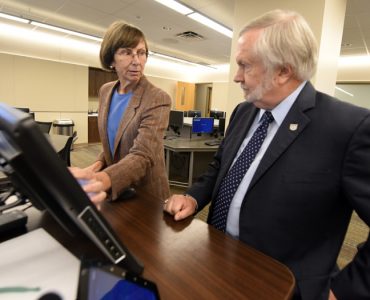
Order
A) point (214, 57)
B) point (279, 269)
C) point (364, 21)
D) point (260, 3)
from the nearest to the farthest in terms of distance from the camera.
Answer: point (279, 269) → point (260, 3) → point (364, 21) → point (214, 57)

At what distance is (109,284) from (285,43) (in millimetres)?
960

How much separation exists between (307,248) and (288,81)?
0.64 meters

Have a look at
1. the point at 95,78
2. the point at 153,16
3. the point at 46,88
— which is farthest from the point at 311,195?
the point at 95,78

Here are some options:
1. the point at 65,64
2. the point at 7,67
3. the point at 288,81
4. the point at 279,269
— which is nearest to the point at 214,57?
the point at 65,64

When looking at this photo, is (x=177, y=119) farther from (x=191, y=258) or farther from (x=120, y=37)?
(x=191, y=258)

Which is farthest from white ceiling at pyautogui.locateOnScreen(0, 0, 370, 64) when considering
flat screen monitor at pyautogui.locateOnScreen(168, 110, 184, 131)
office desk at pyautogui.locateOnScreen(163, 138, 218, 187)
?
office desk at pyautogui.locateOnScreen(163, 138, 218, 187)

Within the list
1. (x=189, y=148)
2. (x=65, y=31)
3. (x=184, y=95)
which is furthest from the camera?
(x=184, y=95)

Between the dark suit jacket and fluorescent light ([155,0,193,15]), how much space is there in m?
3.92

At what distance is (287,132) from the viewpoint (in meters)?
0.94

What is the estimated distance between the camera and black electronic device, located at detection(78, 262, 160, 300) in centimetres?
42

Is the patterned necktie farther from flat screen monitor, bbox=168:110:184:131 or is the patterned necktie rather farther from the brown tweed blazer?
flat screen monitor, bbox=168:110:184:131

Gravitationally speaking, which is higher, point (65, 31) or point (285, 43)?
point (65, 31)

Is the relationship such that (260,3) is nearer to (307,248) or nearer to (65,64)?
(307,248)

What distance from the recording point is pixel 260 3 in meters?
3.35
